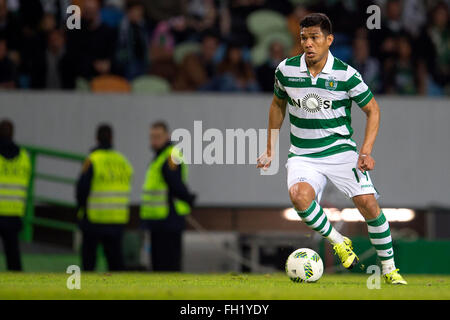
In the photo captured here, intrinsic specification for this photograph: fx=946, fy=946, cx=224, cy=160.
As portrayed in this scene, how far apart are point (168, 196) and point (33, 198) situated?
2811mm

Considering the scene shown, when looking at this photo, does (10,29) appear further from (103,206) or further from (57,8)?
(103,206)

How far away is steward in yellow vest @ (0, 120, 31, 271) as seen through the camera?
11.4 metres

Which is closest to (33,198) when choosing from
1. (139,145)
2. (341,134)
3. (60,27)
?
(139,145)

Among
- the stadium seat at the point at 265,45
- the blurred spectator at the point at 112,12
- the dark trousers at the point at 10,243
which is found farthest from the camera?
the blurred spectator at the point at 112,12

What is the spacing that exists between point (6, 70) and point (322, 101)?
768cm

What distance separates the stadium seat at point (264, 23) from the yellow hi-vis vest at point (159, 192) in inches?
212

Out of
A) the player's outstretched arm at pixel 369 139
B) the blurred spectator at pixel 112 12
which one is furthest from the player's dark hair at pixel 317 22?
the blurred spectator at pixel 112 12

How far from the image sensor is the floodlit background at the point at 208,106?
1444cm

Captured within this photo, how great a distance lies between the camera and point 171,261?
11.2m

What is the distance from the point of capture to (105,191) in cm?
1127

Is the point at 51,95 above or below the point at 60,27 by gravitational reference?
below

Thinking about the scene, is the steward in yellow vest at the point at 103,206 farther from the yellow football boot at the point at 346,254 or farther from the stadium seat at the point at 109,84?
the yellow football boot at the point at 346,254

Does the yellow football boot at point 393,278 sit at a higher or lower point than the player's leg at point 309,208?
lower
